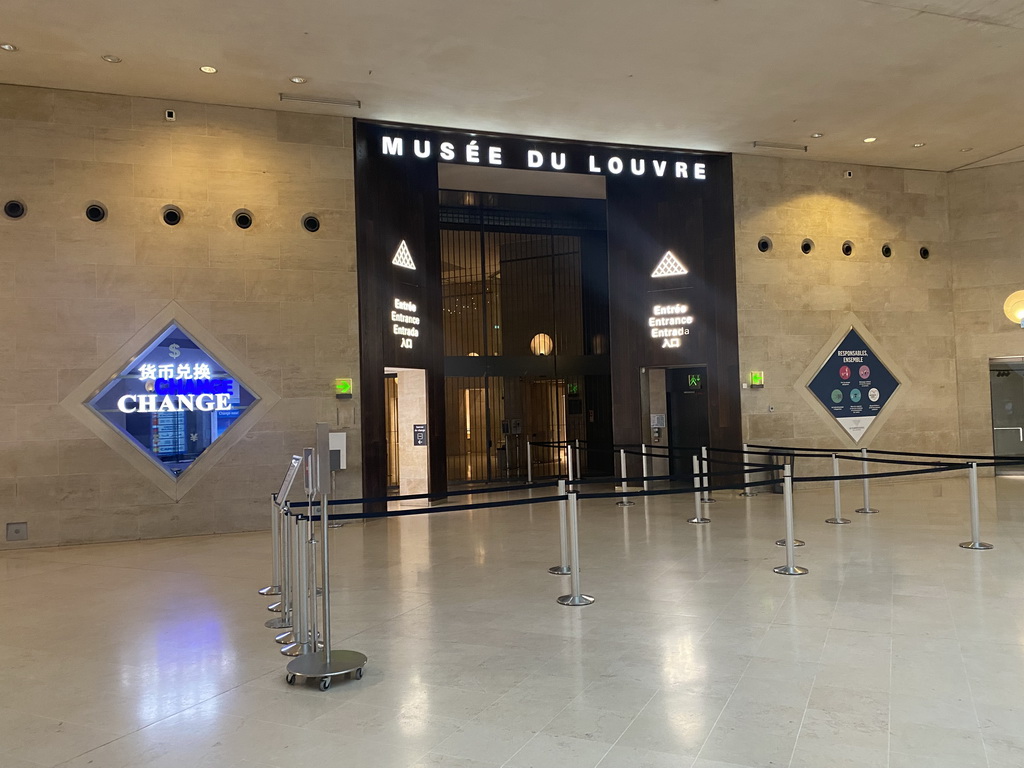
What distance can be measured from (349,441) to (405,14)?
5690 mm


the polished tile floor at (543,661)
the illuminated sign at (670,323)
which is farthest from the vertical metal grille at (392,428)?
the polished tile floor at (543,661)

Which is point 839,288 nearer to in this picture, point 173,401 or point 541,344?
point 541,344

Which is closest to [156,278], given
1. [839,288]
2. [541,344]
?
[541,344]

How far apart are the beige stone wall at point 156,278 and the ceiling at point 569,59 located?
565mm

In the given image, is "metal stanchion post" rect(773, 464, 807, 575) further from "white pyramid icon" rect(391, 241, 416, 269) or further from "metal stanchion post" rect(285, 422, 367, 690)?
"white pyramid icon" rect(391, 241, 416, 269)

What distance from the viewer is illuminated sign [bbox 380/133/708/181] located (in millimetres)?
10992

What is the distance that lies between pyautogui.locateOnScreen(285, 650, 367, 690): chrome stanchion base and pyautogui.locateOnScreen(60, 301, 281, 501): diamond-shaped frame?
6.24m

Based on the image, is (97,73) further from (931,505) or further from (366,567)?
(931,505)

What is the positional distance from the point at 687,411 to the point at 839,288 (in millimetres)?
3615

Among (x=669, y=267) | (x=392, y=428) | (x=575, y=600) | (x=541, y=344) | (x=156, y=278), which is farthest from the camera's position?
(x=541, y=344)

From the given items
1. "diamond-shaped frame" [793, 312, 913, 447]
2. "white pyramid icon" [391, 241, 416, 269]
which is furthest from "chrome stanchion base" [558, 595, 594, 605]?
"diamond-shaped frame" [793, 312, 913, 447]

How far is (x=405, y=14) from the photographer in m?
8.26

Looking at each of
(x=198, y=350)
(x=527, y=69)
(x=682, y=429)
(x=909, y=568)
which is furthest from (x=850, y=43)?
(x=198, y=350)

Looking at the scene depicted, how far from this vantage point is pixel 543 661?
478 centimetres
